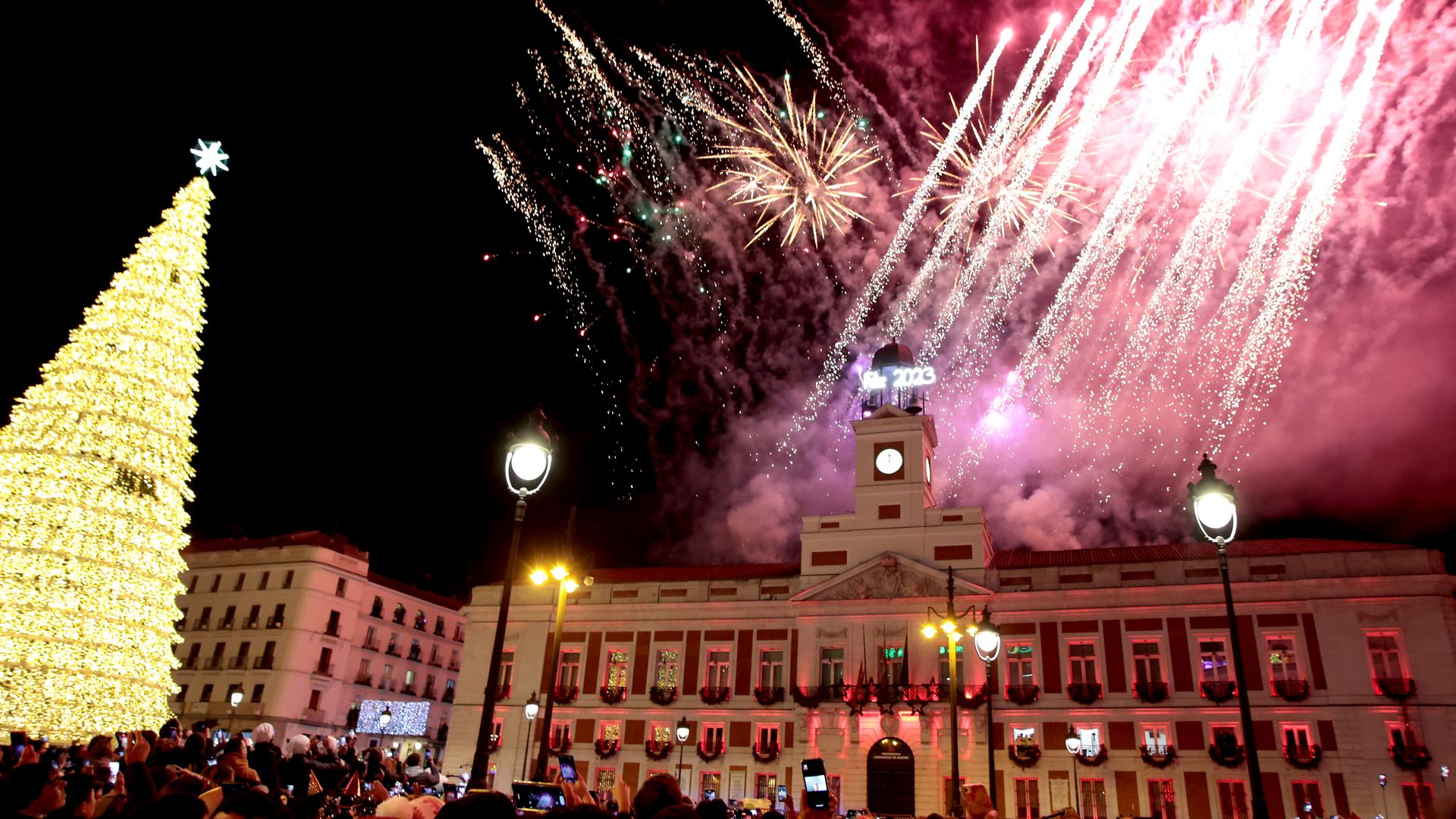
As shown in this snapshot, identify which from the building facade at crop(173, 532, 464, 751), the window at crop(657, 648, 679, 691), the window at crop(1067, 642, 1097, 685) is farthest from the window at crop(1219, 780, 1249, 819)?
the building facade at crop(173, 532, 464, 751)

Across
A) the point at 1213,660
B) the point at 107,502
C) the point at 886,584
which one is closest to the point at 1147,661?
the point at 1213,660

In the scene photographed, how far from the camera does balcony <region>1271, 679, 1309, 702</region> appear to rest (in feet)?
108

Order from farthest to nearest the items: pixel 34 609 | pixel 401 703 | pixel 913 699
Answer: pixel 401 703 < pixel 913 699 < pixel 34 609

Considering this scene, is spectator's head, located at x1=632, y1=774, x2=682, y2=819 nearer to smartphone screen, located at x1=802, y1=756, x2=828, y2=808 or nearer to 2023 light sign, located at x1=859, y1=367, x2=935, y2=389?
smartphone screen, located at x1=802, y1=756, x2=828, y2=808

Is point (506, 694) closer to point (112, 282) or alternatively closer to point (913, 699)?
point (913, 699)

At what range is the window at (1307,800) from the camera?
101 ft

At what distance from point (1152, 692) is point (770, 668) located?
1537cm

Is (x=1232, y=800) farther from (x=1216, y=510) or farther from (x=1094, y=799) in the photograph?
(x=1216, y=510)

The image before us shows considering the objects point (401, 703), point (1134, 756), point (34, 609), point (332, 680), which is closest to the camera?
point (34, 609)

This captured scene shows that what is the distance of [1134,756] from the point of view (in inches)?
1331

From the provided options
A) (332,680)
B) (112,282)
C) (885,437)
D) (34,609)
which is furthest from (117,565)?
(332,680)

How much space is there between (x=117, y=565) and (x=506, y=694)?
25384mm

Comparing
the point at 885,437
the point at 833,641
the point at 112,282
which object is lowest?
the point at 833,641

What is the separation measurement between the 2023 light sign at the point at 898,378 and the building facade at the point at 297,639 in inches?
1177
